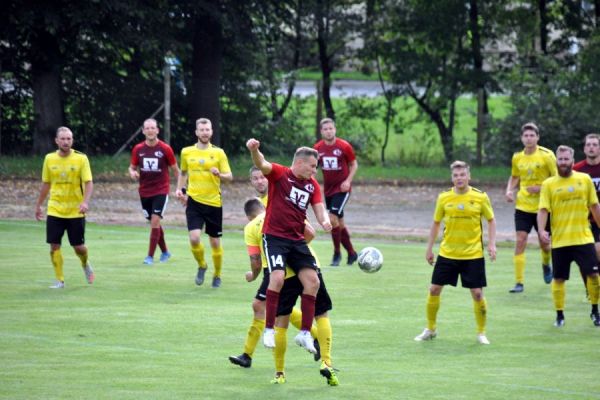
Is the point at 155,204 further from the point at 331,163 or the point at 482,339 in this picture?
the point at 482,339

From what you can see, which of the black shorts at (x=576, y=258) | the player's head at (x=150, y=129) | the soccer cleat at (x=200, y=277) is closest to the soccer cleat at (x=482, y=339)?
the black shorts at (x=576, y=258)

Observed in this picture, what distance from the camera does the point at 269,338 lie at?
10852mm

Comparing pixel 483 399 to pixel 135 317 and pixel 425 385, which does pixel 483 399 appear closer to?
pixel 425 385

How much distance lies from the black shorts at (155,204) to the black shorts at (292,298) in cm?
901

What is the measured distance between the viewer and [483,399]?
1046cm

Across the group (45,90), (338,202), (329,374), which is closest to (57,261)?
(338,202)

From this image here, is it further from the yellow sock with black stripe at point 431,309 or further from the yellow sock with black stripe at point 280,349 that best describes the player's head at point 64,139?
the yellow sock with black stripe at point 280,349

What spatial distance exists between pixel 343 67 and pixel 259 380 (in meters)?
31.2

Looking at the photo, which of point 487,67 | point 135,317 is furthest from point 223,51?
point 135,317

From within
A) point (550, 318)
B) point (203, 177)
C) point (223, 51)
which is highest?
point (223, 51)

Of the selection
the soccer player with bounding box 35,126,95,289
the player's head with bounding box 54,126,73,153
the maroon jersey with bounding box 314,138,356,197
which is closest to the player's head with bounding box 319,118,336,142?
the maroon jersey with bounding box 314,138,356,197

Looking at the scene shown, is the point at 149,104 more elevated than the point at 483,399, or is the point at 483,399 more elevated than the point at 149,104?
the point at 149,104

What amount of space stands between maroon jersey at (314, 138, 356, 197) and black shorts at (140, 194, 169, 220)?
271cm

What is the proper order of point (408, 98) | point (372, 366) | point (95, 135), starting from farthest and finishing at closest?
point (408, 98)
point (95, 135)
point (372, 366)
